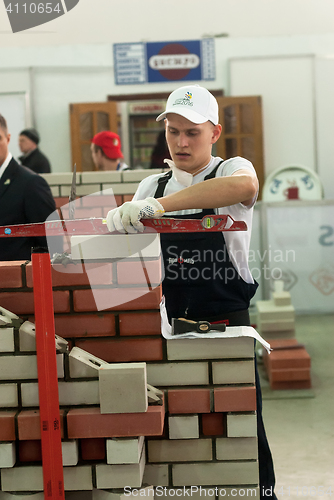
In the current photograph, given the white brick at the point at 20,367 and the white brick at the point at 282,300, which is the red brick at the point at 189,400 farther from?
the white brick at the point at 282,300

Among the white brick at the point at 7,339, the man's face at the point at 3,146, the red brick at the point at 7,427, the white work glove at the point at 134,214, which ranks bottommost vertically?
the red brick at the point at 7,427

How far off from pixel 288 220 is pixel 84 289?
496cm

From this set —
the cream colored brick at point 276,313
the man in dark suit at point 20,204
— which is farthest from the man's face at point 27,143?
the man in dark suit at point 20,204

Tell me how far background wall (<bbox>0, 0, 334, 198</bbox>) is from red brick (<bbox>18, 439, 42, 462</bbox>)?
6.41 metres

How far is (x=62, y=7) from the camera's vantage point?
723cm

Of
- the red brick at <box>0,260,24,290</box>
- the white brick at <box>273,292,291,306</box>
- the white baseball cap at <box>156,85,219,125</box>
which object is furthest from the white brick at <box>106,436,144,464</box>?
the white brick at <box>273,292,291,306</box>

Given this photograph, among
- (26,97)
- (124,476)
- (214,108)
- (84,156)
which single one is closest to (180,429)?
(124,476)

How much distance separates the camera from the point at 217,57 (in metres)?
7.52

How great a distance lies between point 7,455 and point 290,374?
2.62m

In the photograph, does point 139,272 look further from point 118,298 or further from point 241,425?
point 241,425

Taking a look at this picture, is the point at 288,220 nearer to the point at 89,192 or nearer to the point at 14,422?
the point at 89,192

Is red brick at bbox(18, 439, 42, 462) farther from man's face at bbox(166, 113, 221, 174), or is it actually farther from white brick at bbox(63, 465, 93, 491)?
man's face at bbox(166, 113, 221, 174)

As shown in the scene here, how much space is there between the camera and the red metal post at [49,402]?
1.41 m

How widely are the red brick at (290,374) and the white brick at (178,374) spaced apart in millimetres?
→ 2284
